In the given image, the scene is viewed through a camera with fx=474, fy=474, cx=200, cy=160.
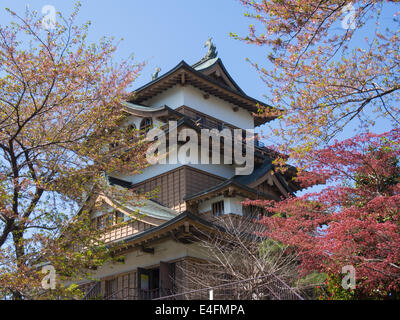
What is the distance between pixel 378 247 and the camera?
10.8 m

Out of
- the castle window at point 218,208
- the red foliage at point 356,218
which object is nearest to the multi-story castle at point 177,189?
the castle window at point 218,208

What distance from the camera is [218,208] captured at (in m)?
19.0

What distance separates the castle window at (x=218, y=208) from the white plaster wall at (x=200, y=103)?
5.85 m

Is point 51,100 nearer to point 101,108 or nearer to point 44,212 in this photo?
point 101,108

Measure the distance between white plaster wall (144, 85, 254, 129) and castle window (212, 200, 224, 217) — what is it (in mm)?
5853

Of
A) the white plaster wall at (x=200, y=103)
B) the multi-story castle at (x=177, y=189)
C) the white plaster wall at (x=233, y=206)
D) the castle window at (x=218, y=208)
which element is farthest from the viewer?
the white plaster wall at (x=200, y=103)

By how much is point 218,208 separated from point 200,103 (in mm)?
6636

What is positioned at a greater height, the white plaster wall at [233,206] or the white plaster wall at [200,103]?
the white plaster wall at [200,103]

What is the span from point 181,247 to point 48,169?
6.22 meters

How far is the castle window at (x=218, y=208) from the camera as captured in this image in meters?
18.8

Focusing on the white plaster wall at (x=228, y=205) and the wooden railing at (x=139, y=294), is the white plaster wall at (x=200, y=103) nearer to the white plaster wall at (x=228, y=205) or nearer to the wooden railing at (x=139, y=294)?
the white plaster wall at (x=228, y=205)

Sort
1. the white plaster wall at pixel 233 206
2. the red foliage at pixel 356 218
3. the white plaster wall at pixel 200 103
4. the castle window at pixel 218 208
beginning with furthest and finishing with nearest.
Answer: the white plaster wall at pixel 200 103 → the castle window at pixel 218 208 → the white plaster wall at pixel 233 206 → the red foliage at pixel 356 218
